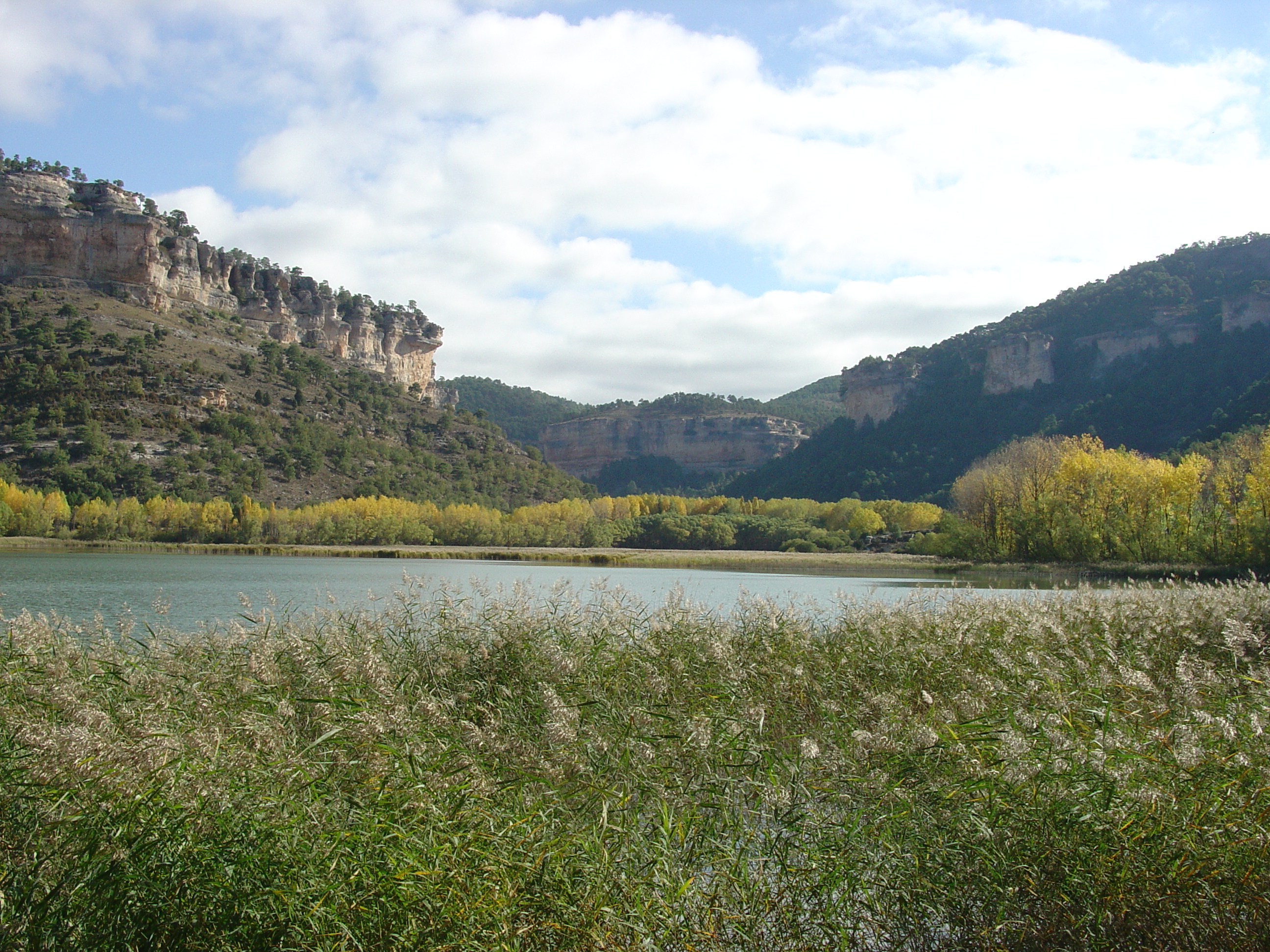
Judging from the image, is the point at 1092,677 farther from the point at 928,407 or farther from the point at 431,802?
the point at 928,407

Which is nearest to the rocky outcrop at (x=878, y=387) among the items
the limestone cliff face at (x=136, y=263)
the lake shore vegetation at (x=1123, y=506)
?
the limestone cliff face at (x=136, y=263)

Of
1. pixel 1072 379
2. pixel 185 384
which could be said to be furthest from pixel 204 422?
pixel 1072 379

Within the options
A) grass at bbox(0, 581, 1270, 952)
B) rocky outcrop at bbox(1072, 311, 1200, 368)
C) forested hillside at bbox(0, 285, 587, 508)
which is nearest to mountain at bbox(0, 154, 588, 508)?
forested hillside at bbox(0, 285, 587, 508)

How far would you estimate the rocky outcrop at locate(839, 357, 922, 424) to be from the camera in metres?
136

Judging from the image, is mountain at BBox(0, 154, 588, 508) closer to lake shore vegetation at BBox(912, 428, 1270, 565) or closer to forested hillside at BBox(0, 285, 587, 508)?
forested hillside at BBox(0, 285, 587, 508)

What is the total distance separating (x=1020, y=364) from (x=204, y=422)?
103 meters

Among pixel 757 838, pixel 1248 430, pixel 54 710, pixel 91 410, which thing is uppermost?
pixel 91 410

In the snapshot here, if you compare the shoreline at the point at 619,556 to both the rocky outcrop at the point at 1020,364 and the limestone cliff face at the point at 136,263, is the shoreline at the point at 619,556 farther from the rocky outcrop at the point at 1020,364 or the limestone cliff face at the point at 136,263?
the rocky outcrop at the point at 1020,364

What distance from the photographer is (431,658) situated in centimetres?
722

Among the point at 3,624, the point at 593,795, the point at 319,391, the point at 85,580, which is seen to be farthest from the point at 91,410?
the point at 593,795

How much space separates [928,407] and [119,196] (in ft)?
385

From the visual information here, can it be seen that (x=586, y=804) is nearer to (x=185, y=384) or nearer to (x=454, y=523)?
(x=454, y=523)

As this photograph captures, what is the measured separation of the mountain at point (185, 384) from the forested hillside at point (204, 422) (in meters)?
0.21

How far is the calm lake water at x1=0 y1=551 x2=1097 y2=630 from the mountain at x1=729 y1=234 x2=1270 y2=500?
53399 mm
